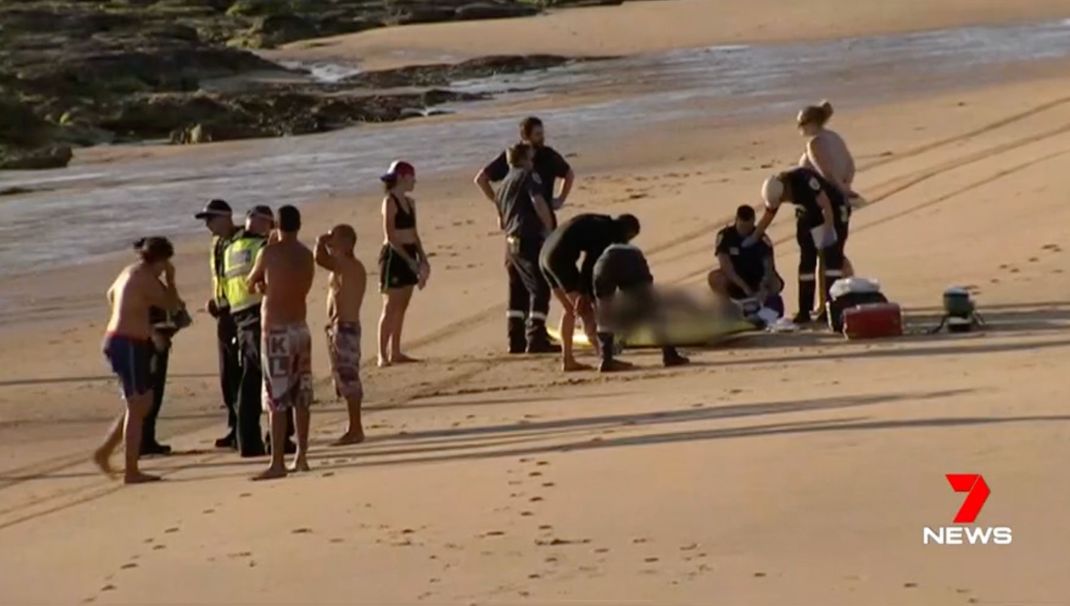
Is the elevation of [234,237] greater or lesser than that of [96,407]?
greater

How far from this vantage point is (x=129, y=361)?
12.7 m

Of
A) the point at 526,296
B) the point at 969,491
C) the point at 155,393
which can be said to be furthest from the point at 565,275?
the point at 969,491

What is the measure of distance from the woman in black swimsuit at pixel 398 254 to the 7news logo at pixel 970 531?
648 cm

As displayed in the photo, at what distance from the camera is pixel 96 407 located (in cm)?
1570

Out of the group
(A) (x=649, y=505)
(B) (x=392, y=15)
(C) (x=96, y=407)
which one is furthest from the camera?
(B) (x=392, y=15)

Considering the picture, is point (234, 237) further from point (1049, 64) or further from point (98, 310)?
point (1049, 64)

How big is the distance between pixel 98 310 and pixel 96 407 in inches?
163

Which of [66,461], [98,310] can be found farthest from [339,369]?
[98,310]

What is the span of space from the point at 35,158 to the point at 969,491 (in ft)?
81.4

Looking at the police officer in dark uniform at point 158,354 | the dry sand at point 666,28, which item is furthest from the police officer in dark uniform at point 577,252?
the dry sand at point 666,28

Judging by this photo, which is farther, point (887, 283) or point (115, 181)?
point (115, 181)

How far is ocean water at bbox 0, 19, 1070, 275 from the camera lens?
26.0m

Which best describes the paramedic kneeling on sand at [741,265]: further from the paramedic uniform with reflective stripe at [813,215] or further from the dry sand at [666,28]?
the dry sand at [666,28]

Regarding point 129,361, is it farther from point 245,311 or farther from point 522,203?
point 522,203
